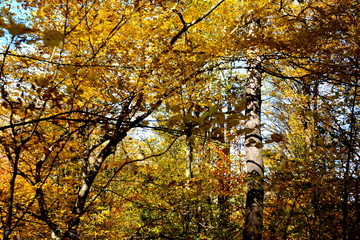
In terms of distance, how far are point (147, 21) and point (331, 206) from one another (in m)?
4.36

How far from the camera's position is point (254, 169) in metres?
5.52

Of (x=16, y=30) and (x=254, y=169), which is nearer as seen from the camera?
(x=16, y=30)

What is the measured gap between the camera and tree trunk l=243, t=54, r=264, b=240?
4914mm

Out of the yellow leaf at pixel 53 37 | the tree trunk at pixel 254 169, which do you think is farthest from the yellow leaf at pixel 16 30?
the tree trunk at pixel 254 169

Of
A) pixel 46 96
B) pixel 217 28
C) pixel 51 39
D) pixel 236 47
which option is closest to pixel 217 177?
pixel 217 28

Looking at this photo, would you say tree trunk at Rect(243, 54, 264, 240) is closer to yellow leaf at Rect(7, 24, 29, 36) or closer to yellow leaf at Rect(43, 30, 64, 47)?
yellow leaf at Rect(43, 30, 64, 47)

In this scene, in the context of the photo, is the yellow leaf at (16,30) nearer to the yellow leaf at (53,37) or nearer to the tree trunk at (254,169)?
the yellow leaf at (53,37)

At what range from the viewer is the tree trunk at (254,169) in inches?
193

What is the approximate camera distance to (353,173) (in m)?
3.63

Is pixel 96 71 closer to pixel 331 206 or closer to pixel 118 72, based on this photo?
pixel 118 72

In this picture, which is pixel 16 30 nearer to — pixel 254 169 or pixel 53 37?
pixel 53 37

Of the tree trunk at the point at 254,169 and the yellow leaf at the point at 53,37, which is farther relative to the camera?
the tree trunk at the point at 254,169

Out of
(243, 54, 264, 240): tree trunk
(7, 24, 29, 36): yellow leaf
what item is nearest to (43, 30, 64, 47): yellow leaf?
(7, 24, 29, 36): yellow leaf

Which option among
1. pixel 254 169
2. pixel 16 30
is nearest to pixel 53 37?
pixel 16 30
